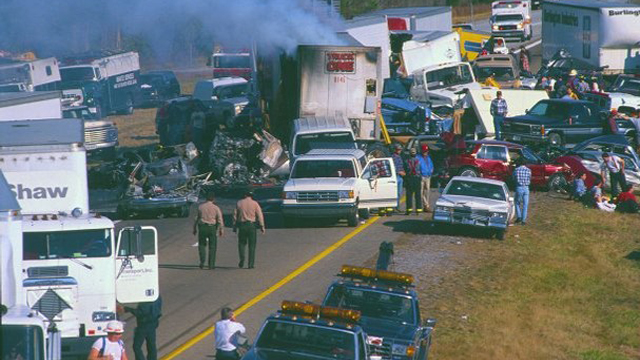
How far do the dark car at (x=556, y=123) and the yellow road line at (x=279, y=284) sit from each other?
32.4 feet

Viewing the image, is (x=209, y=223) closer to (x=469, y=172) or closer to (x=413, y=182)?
(x=413, y=182)

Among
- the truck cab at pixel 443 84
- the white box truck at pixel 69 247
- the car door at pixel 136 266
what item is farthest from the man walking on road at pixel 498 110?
the car door at pixel 136 266

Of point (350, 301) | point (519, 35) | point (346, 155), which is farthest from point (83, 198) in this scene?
point (519, 35)

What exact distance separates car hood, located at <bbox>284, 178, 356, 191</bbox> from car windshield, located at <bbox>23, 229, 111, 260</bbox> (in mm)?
10151

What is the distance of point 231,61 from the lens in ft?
202

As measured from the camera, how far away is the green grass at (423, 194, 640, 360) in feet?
70.0

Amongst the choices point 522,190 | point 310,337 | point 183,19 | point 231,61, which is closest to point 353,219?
point 522,190

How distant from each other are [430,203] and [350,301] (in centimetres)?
1461

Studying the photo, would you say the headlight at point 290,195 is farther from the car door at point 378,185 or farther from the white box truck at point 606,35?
the white box truck at point 606,35

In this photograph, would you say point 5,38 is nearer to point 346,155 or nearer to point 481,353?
point 346,155

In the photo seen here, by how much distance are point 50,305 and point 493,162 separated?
18448 mm

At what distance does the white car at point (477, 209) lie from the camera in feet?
92.9

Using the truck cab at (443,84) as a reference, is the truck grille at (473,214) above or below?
below

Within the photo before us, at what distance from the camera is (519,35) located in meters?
78.4
